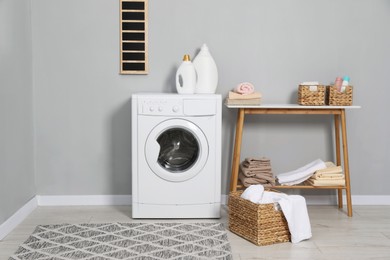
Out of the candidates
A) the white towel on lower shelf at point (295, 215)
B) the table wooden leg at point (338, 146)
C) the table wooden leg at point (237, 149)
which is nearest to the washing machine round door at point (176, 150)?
the table wooden leg at point (237, 149)

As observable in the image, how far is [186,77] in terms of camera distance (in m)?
3.65

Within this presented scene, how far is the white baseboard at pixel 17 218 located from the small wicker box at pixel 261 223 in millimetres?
1387

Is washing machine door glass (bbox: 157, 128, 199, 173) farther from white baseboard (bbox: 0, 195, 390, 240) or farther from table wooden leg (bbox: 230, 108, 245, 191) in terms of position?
white baseboard (bbox: 0, 195, 390, 240)

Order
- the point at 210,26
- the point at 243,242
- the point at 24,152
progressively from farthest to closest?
the point at 210,26, the point at 24,152, the point at 243,242

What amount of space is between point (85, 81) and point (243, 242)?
1.68m

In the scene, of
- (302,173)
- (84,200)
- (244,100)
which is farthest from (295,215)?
(84,200)

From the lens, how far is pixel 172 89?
155 inches

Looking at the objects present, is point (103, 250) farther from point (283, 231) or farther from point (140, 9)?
point (140, 9)

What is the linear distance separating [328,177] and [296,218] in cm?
66

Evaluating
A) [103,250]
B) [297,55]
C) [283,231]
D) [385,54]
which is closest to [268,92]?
[297,55]

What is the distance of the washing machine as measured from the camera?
137 inches

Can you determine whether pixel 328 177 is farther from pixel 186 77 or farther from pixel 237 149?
pixel 186 77

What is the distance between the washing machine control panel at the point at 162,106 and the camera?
3.46 meters

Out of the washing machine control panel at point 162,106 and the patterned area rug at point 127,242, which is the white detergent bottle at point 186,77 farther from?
the patterned area rug at point 127,242
